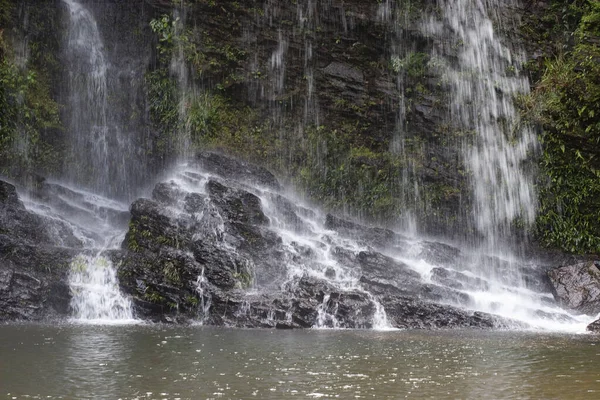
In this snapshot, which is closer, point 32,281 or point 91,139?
point 32,281

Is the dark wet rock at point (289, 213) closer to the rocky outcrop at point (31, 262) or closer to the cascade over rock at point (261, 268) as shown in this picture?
the cascade over rock at point (261, 268)

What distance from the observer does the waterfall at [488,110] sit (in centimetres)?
1984

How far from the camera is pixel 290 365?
767 cm

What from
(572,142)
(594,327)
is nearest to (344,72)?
(572,142)

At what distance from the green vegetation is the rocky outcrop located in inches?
561

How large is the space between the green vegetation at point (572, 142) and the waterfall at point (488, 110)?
2.13 feet

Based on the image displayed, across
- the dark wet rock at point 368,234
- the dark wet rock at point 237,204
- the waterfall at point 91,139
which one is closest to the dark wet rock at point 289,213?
the dark wet rock at point 368,234

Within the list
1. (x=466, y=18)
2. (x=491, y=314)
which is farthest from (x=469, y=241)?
(x=466, y=18)

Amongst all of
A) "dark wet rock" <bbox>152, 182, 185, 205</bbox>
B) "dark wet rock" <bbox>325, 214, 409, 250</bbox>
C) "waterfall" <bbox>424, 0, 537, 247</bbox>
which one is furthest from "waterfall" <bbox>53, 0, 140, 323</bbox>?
"waterfall" <bbox>424, 0, 537, 247</bbox>

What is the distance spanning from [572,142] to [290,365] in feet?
48.8

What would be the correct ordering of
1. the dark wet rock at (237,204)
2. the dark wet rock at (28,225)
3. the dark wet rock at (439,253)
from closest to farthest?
1. the dark wet rock at (28,225)
2. the dark wet rock at (237,204)
3. the dark wet rock at (439,253)

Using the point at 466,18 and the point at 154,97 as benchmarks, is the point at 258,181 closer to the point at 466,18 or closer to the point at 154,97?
the point at 154,97

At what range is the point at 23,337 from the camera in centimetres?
1019

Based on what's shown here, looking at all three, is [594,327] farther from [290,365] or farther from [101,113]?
[101,113]
